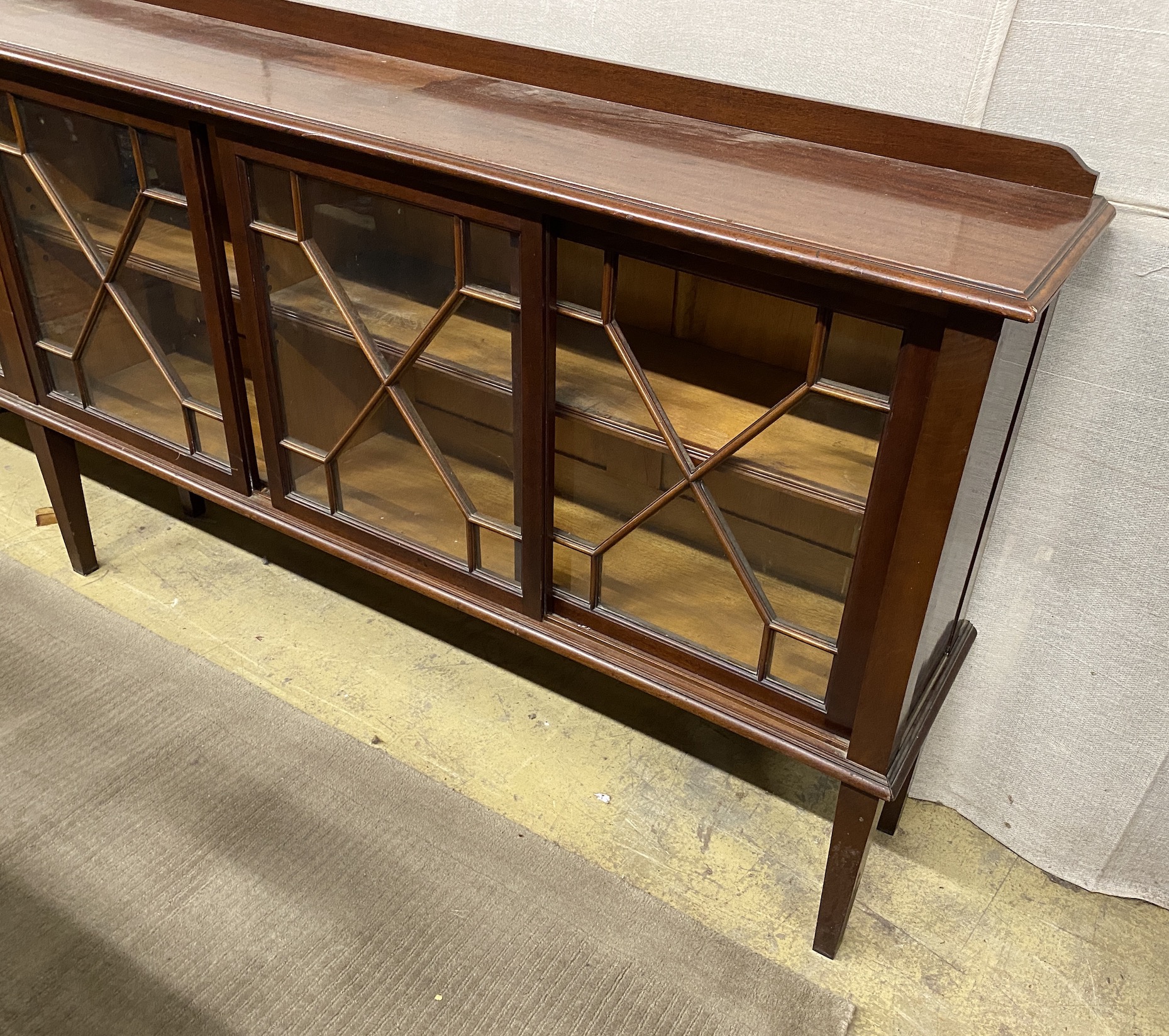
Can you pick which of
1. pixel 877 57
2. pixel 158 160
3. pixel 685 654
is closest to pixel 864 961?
pixel 685 654

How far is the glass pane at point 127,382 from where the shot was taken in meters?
1.42

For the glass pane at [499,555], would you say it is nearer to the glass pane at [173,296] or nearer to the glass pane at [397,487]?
the glass pane at [397,487]

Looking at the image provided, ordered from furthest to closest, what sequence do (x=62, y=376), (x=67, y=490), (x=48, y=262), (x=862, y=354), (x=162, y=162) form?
(x=67, y=490), (x=62, y=376), (x=48, y=262), (x=162, y=162), (x=862, y=354)

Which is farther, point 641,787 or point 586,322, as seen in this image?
point 641,787

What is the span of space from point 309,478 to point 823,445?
69cm

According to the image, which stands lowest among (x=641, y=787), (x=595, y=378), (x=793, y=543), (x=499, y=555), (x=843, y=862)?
(x=641, y=787)

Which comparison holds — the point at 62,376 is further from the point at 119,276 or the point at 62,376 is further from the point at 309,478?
the point at 309,478

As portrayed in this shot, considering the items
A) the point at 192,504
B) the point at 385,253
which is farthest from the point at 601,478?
the point at 192,504

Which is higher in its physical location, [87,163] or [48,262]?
[87,163]

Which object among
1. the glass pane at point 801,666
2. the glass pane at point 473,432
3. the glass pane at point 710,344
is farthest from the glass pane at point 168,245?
the glass pane at point 801,666

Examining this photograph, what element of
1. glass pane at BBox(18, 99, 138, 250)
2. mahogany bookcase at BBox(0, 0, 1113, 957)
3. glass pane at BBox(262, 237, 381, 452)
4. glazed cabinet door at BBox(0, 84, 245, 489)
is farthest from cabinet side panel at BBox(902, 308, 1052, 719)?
glass pane at BBox(18, 99, 138, 250)

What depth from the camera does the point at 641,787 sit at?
4.75ft

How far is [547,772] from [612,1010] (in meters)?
0.37

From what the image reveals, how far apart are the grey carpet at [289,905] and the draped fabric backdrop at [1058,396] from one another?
408 millimetres
